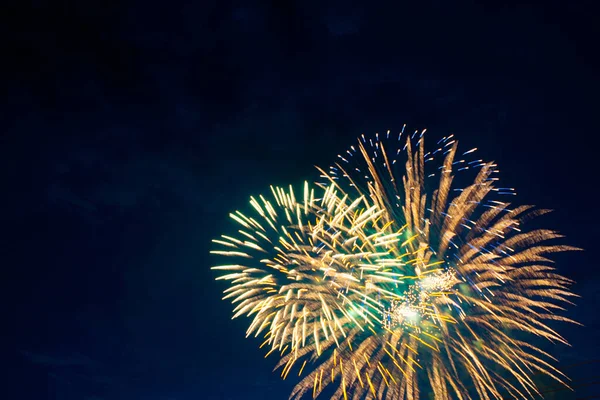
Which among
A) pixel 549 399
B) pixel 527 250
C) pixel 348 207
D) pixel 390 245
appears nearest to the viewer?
pixel 527 250

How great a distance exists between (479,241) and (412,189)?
3.66 metres

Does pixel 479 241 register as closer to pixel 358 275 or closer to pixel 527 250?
Result: pixel 527 250

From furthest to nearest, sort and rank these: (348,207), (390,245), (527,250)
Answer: (348,207) → (390,245) → (527,250)

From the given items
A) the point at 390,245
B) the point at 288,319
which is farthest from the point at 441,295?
the point at 288,319

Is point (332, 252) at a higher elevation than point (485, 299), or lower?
higher

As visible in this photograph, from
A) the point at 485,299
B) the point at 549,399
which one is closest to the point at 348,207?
the point at 485,299

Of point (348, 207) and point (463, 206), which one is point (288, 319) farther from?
point (463, 206)

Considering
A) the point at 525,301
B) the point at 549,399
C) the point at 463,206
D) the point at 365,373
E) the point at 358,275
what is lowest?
the point at 549,399

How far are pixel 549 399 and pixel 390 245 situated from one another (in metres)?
41.6

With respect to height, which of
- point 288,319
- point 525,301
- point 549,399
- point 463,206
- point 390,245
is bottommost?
point 549,399

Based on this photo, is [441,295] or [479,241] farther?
[479,241]

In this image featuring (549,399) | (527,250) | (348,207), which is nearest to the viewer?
(527,250)

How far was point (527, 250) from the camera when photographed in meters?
14.4

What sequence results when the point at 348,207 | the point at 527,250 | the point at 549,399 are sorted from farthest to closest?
the point at 549,399
the point at 348,207
the point at 527,250
